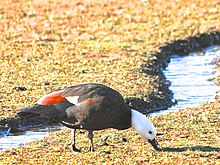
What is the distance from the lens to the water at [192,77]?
13562mm

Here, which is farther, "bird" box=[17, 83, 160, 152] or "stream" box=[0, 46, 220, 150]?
"stream" box=[0, 46, 220, 150]

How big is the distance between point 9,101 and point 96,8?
497 inches

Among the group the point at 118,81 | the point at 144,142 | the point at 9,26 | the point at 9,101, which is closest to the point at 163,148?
the point at 144,142

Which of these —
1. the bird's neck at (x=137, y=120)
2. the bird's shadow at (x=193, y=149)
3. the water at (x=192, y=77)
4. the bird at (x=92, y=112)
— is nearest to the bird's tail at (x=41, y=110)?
the bird at (x=92, y=112)

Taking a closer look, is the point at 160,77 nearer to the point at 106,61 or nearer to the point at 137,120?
the point at 106,61

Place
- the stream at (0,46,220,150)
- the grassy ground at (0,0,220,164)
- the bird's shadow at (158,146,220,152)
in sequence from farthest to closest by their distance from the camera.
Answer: the stream at (0,46,220,150) → the grassy ground at (0,0,220,164) → the bird's shadow at (158,146,220,152)

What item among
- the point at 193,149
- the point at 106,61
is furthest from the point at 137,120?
the point at 106,61

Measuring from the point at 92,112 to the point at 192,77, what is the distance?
278 inches

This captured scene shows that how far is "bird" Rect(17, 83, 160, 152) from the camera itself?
8945 mm

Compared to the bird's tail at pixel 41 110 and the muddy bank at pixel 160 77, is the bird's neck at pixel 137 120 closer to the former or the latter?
the bird's tail at pixel 41 110

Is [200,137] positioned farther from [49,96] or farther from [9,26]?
[9,26]

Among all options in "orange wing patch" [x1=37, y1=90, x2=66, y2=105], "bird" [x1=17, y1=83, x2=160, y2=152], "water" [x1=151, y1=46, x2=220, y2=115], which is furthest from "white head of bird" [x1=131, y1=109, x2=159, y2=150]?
"water" [x1=151, y1=46, x2=220, y2=115]

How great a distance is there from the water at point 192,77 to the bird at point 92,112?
351cm

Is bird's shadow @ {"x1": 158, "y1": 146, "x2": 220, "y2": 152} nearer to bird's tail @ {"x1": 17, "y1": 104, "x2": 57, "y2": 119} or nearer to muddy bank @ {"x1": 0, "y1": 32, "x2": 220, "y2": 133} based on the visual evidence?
bird's tail @ {"x1": 17, "y1": 104, "x2": 57, "y2": 119}
